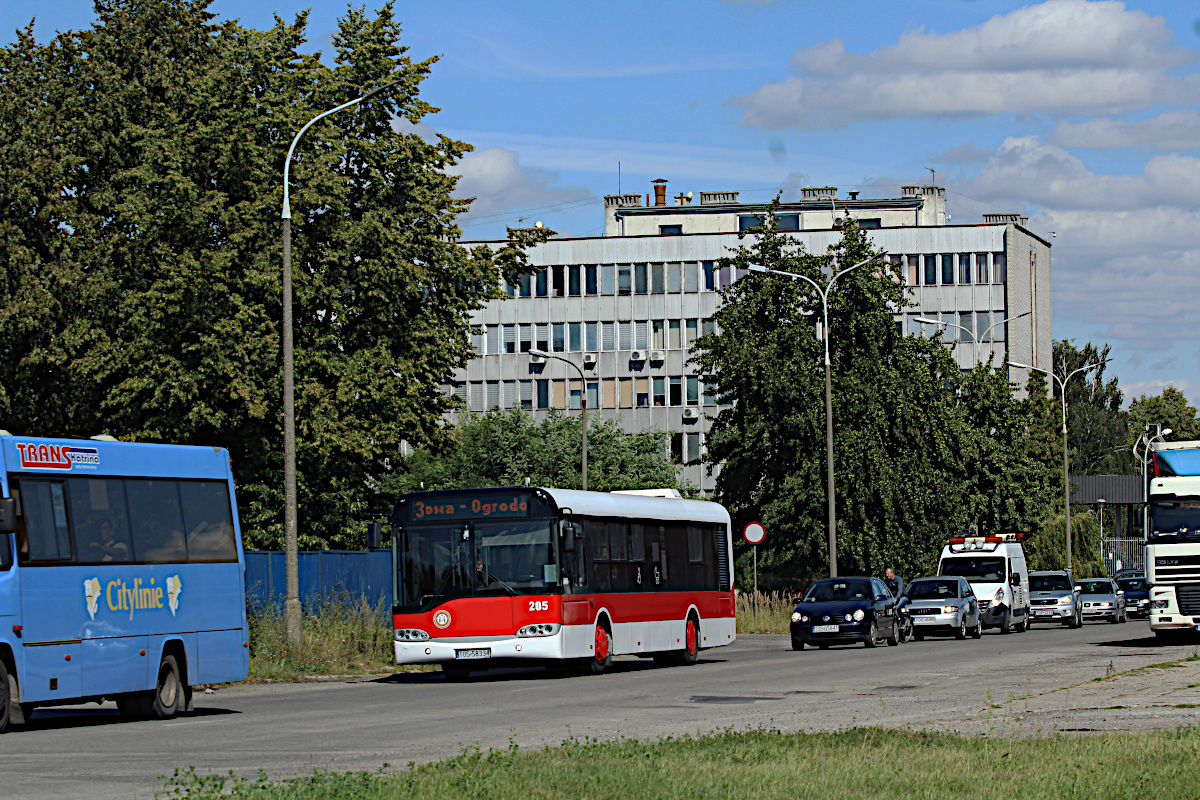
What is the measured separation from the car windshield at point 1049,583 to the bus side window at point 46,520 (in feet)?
126

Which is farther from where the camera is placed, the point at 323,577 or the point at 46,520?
the point at 323,577

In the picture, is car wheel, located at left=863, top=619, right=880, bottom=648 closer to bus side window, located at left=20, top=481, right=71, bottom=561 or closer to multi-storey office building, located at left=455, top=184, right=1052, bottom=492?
bus side window, located at left=20, top=481, right=71, bottom=561

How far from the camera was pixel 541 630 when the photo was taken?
2470 cm

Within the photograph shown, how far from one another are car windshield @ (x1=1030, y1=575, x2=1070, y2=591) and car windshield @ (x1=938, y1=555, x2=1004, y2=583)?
6080 mm

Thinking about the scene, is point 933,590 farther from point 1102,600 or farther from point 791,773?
point 791,773

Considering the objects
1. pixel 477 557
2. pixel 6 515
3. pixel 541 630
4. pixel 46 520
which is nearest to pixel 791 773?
pixel 6 515

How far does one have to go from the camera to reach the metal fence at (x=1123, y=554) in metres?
90.6

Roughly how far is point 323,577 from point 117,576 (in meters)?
17.3

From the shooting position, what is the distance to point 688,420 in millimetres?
96250

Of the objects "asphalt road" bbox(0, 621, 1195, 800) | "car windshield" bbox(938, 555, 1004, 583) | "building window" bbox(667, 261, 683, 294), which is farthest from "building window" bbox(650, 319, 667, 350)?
"asphalt road" bbox(0, 621, 1195, 800)

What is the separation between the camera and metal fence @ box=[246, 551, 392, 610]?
31625 millimetres

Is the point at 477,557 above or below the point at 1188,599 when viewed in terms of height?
above

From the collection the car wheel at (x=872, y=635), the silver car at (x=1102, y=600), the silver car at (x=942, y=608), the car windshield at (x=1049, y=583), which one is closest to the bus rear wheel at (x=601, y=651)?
the car wheel at (x=872, y=635)

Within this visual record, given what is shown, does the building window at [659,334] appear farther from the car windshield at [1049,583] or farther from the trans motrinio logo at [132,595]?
the trans motrinio logo at [132,595]
